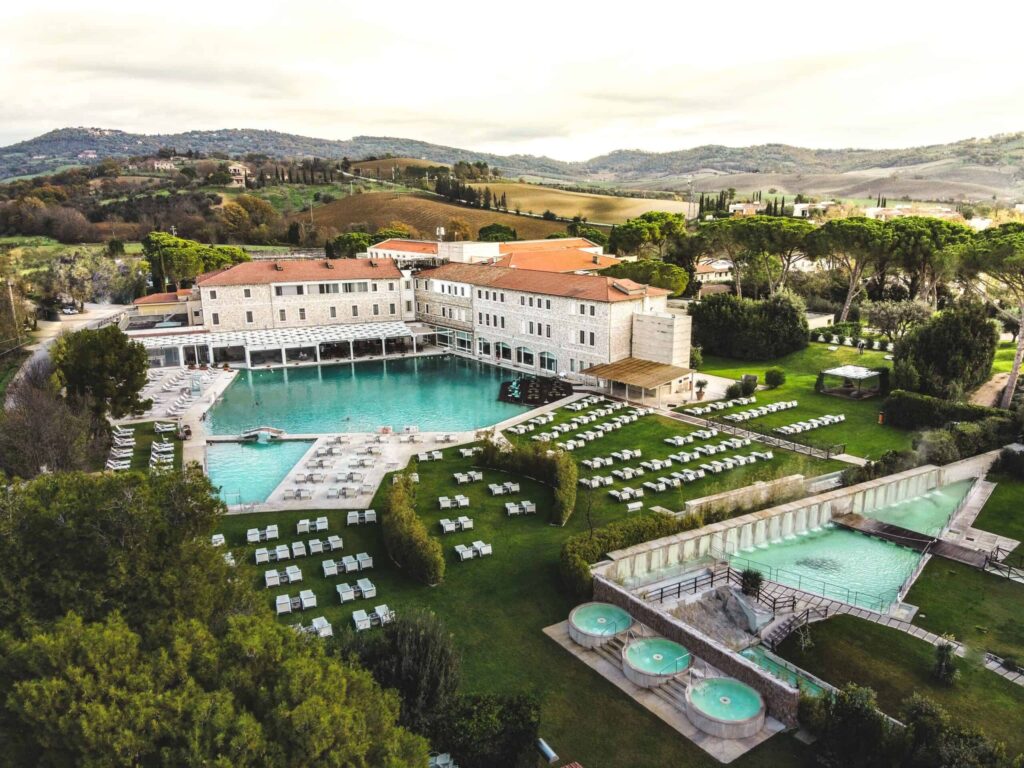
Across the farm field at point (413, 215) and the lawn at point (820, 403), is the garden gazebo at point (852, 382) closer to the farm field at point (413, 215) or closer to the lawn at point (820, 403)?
the lawn at point (820, 403)

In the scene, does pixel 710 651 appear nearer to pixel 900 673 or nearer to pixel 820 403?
pixel 900 673

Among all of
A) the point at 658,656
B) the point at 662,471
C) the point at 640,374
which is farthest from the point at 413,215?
the point at 658,656

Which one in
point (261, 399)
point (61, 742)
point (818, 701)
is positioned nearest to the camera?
point (61, 742)

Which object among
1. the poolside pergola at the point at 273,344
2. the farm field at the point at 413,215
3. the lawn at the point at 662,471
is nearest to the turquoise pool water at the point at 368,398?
the poolside pergola at the point at 273,344

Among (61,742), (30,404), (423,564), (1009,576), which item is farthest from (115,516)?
(1009,576)

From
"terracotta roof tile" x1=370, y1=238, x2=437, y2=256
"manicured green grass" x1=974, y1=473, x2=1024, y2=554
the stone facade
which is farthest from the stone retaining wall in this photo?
"terracotta roof tile" x1=370, y1=238, x2=437, y2=256

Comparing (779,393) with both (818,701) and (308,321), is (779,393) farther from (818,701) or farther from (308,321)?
(308,321)
